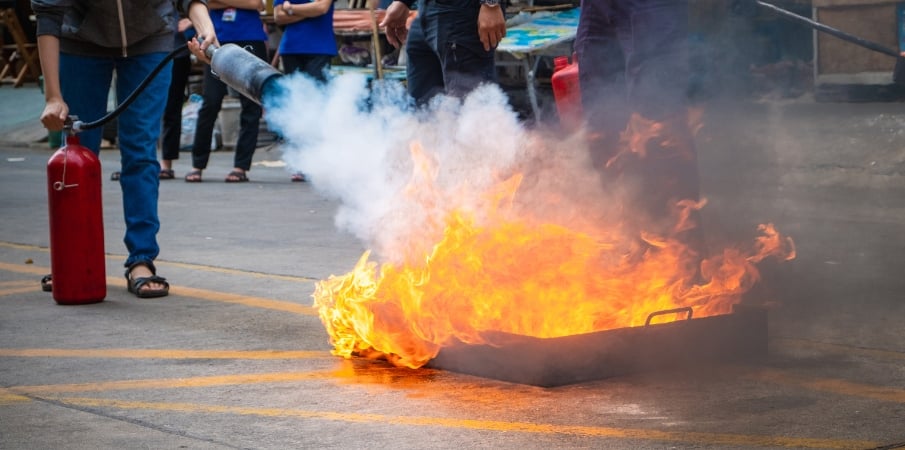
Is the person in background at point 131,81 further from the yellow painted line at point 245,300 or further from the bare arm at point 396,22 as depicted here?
the bare arm at point 396,22

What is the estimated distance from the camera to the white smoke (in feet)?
15.9

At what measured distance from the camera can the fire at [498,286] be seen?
4426mm

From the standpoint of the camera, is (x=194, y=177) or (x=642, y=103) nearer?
(x=642, y=103)

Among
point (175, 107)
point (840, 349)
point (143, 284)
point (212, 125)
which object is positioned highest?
point (840, 349)

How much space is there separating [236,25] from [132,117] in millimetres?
5333

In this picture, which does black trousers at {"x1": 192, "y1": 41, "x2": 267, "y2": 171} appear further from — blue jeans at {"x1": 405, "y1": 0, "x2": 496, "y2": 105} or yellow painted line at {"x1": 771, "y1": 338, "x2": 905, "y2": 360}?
A: yellow painted line at {"x1": 771, "y1": 338, "x2": 905, "y2": 360}

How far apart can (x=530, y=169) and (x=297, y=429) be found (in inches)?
99.3

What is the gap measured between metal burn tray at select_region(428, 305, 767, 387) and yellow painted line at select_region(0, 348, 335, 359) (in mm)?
574

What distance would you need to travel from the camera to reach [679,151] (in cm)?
516

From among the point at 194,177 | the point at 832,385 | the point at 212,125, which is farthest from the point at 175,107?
the point at 832,385

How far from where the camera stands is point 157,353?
4832 millimetres

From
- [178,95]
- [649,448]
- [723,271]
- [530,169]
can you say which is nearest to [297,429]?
[649,448]

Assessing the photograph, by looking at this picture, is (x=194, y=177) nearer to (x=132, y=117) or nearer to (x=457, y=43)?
(x=132, y=117)

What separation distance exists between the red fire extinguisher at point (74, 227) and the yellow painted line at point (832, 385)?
294 centimetres
